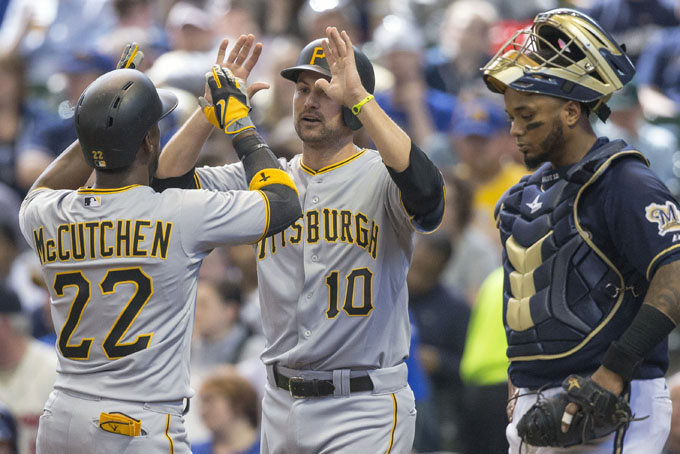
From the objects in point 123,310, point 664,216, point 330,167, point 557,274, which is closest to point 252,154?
point 330,167

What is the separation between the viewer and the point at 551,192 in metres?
4.23

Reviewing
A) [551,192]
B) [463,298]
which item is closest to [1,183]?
[463,298]

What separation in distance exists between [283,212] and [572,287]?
3.76 ft

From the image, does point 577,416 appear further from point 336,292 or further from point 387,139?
point 387,139

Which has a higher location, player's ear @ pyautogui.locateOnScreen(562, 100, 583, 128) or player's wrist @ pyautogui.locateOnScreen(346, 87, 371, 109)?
player's wrist @ pyautogui.locateOnScreen(346, 87, 371, 109)

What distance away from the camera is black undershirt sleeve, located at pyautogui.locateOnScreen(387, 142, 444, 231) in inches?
160

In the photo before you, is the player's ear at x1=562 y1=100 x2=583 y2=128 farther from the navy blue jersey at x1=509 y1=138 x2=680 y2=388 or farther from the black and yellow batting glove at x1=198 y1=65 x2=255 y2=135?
the black and yellow batting glove at x1=198 y1=65 x2=255 y2=135

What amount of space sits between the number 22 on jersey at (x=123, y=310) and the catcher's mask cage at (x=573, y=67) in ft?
5.43

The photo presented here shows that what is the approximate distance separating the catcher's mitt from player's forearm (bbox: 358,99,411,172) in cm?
104

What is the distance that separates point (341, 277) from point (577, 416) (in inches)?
44.5

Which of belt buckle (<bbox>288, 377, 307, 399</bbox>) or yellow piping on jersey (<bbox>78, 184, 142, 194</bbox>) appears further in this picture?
belt buckle (<bbox>288, 377, 307, 399</bbox>)

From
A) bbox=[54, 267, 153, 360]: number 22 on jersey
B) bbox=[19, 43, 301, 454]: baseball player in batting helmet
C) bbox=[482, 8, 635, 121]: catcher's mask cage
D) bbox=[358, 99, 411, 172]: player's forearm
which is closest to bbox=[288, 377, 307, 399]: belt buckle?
bbox=[19, 43, 301, 454]: baseball player in batting helmet

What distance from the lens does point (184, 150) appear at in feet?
14.9

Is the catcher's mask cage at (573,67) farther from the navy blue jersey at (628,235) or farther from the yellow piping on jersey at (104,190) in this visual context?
the yellow piping on jersey at (104,190)
